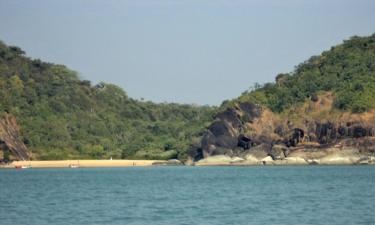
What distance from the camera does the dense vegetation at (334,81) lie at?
119m

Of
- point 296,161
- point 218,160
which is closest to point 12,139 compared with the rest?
point 218,160

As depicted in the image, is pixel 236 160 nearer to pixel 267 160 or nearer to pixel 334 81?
pixel 267 160

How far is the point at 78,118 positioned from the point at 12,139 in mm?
27806

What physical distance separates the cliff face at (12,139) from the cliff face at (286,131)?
85.8ft

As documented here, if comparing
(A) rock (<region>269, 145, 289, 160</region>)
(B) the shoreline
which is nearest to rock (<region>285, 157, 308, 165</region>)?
(A) rock (<region>269, 145, 289, 160</region>)

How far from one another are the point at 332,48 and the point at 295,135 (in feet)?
82.5

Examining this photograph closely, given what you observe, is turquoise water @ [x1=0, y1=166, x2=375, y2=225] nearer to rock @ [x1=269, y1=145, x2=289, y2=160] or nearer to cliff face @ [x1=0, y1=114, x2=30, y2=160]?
rock @ [x1=269, y1=145, x2=289, y2=160]

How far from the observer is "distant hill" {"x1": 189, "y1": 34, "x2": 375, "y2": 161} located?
11388 centimetres

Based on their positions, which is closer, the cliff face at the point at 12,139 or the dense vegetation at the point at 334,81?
the dense vegetation at the point at 334,81

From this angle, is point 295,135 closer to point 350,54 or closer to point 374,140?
point 374,140

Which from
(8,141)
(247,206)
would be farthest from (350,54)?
(247,206)

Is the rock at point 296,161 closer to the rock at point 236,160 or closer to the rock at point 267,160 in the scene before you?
the rock at point 267,160

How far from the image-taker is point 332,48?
137 m

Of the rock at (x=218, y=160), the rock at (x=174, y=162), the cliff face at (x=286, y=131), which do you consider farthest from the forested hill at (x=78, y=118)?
the cliff face at (x=286, y=131)
